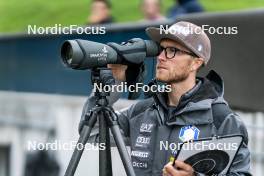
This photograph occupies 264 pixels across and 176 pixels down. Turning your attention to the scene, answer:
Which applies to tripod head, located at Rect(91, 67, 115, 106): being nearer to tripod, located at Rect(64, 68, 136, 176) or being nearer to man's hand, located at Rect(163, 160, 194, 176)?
tripod, located at Rect(64, 68, 136, 176)

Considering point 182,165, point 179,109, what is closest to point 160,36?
point 179,109

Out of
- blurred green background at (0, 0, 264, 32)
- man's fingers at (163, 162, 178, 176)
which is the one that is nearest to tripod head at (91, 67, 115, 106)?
man's fingers at (163, 162, 178, 176)

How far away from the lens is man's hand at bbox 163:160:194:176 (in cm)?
393

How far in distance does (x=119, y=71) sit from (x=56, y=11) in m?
10.5

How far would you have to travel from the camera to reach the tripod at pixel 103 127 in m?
4.14

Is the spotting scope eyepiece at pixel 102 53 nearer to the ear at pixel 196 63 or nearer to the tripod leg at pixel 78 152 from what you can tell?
the ear at pixel 196 63

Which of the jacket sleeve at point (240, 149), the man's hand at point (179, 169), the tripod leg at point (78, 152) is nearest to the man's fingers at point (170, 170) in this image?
the man's hand at point (179, 169)

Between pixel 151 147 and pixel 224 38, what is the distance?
88.2 inches

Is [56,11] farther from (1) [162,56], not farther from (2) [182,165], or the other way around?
(2) [182,165]

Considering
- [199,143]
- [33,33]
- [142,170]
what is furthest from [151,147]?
[33,33]

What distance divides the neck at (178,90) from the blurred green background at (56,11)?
8.21 m

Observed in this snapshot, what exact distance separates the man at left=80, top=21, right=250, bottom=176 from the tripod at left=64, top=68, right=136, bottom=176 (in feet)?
0.56

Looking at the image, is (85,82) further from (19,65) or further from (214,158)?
(214,158)

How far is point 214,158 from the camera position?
3.98m
